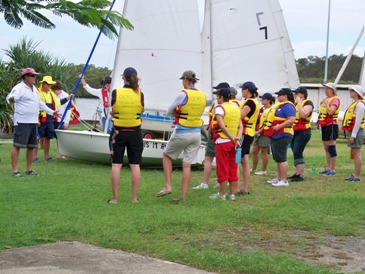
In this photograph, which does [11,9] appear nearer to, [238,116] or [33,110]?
[238,116]

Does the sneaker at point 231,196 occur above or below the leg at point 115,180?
below

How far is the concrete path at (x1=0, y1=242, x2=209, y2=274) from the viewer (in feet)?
21.3

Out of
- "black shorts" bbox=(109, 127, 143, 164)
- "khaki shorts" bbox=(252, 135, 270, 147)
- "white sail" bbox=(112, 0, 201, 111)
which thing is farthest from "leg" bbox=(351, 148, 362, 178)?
"black shorts" bbox=(109, 127, 143, 164)

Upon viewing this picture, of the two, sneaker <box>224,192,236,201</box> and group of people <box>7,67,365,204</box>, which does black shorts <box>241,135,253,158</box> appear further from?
sneaker <box>224,192,236,201</box>

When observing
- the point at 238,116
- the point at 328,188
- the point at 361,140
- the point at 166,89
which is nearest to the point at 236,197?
the point at 238,116

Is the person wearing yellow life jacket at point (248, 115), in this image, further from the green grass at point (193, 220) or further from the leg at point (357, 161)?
the leg at point (357, 161)

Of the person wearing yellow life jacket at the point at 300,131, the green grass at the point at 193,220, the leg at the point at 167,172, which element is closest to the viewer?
the green grass at the point at 193,220

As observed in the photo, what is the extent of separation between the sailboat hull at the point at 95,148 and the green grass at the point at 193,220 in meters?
1.40

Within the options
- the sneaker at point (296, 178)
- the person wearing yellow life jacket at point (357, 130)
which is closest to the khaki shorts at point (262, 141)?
the sneaker at point (296, 178)

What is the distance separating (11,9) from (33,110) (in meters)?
7.79

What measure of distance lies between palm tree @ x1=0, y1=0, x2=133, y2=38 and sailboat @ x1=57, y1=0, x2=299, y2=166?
6.35 meters

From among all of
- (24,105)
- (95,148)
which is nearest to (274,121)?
(95,148)

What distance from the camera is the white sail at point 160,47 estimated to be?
15.8 meters

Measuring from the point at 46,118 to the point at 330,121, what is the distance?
590 centimetres
